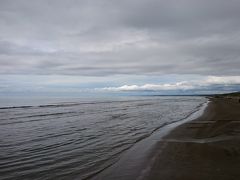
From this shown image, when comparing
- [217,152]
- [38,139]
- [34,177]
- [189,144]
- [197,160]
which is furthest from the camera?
[38,139]

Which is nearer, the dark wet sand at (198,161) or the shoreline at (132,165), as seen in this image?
the dark wet sand at (198,161)

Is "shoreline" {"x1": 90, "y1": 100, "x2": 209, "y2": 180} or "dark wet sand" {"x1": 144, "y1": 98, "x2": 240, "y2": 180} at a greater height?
"dark wet sand" {"x1": 144, "y1": 98, "x2": 240, "y2": 180}

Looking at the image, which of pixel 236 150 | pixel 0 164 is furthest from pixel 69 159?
pixel 236 150

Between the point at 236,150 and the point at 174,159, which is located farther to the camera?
the point at 236,150

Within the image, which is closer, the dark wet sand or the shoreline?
the dark wet sand

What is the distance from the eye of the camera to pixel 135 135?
50.2 ft

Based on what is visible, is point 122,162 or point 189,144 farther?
point 189,144

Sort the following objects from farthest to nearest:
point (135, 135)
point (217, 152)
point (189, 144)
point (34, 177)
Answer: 1. point (135, 135)
2. point (189, 144)
3. point (217, 152)
4. point (34, 177)

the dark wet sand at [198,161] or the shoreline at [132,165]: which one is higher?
the dark wet sand at [198,161]

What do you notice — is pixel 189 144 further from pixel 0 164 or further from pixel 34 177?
pixel 0 164

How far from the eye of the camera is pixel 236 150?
9.55m

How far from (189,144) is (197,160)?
112 inches

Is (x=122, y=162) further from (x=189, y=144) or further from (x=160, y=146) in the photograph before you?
(x=189, y=144)

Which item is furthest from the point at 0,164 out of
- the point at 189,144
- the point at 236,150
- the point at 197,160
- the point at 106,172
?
the point at 236,150
